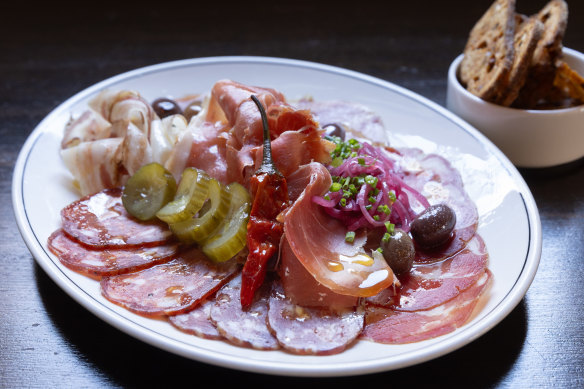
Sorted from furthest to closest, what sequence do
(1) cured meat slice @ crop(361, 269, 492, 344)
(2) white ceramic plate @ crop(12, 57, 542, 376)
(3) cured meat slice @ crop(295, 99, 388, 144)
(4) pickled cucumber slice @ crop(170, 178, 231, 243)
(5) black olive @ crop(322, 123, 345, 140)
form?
(3) cured meat slice @ crop(295, 99, 388, 144) < (5) black olive @ crop(322, 123, 345, 140) < (4) pickled cucumber slice @ crop(170, 178, 231, 243) < (1) cured meat slice @ crop(361, 269, 492, 344) < (2) white ceramic plate @ crop(12, 57, 542, 376)

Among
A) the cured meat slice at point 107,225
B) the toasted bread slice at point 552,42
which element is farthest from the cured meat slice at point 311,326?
the toasted bread slice at point 552,42

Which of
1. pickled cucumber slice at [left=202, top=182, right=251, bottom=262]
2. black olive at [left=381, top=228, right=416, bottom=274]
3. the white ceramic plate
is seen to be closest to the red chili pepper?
pickled cucumber slice at [left=202, top=182, right=251, bottom=262]

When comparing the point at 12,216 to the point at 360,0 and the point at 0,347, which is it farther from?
the point at 360,0

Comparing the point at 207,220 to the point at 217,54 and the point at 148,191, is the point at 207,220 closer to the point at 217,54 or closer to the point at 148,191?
the point at 148,191

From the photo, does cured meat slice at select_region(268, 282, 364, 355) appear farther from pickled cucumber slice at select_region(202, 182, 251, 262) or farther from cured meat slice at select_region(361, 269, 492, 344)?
pickled cucumber slice at select_region(202, 182, 251, 262)

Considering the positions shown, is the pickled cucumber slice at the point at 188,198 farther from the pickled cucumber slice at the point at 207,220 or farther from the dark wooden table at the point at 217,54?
the dark wooden table at the point at 217,54

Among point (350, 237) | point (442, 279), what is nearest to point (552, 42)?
point (442, 279)
